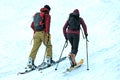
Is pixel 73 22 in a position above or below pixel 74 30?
above

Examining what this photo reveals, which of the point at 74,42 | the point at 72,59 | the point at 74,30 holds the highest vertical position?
the point at 74,30

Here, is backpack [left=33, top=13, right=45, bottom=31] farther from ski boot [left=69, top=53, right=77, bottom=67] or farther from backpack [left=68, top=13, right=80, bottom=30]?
ski boot [left=69, top=53, right=77, bottom=67]

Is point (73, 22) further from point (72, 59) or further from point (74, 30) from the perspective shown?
point (72, 59)

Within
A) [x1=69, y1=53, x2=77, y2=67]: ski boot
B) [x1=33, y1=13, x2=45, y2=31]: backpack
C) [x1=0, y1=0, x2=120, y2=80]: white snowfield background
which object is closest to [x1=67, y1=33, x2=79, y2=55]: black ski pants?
[x1=69, y1=53, x2=77, y2=67]: ski boot

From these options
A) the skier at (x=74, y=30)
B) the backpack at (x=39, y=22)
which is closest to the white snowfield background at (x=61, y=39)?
the skier at (x=74, y=30)

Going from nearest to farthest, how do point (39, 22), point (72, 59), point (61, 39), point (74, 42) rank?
point (72, 59) < point (74, 42) < point (39, 22) < point (61, 39)

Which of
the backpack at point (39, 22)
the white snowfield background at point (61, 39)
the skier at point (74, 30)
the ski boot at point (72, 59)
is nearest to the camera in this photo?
the ski boot at point (72, 59)

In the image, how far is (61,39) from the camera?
21.5 metres

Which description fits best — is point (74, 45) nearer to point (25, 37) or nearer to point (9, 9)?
point (25, 37)

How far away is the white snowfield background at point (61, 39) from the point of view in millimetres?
14766

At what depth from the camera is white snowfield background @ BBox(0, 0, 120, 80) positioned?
48.4ft

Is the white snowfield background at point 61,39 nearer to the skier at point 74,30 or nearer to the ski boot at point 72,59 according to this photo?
the ski boot at point 72,59

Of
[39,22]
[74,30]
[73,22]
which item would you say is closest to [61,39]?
[39,22]

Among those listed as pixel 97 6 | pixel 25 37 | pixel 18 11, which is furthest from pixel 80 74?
pixel 18 11
